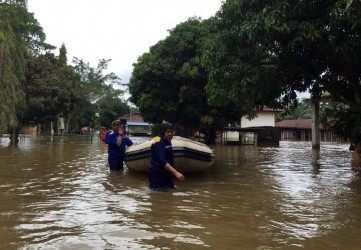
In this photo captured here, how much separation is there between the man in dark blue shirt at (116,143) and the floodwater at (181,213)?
2.40 ft

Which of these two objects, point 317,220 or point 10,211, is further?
point 10,211

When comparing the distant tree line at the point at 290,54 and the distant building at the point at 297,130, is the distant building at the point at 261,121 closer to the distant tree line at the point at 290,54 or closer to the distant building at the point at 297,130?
the distant building at the point at 297,130

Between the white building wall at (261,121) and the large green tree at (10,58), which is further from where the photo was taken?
the white building wall at (261,121)

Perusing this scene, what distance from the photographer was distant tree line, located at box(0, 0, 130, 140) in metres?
16.7

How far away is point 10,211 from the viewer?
19.2ft

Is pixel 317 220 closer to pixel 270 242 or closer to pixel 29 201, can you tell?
pixel 270 242

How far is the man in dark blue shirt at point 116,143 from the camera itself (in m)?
9.99

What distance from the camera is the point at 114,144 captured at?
1009 centimetres

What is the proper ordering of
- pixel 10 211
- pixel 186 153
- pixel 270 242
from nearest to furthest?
pixel 270 242 → pixel 10 211 → pixel 186 153

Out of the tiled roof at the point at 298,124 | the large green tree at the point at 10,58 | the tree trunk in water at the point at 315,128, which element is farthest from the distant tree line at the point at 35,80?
the tiled roof at the point at 298,124

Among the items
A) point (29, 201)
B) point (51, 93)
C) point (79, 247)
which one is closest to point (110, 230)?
point (79, 247)

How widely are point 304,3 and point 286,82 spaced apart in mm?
3014

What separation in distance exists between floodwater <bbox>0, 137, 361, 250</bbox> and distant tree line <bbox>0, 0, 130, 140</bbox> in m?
8.06

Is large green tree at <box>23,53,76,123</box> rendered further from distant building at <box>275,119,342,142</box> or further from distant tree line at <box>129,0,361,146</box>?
distant building at <box>275,119,342,142</box>
